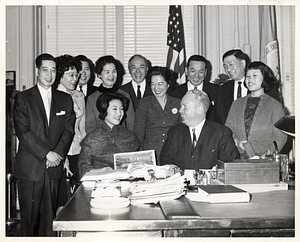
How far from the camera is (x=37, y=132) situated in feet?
11.0

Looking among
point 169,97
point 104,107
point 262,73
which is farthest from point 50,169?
point 262,73

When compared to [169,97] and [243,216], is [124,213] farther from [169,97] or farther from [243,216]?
[169,97]

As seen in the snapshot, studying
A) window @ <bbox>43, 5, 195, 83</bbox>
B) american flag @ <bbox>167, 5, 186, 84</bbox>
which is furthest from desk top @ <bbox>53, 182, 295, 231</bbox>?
window @ <bbox>43, 5, 195, 83</bbox>

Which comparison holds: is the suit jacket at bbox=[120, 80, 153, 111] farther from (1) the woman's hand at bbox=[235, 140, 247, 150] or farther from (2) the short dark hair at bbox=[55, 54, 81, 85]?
(1) the woman's hand at bbox=[235, 140, 247, 150]

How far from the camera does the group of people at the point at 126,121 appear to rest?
2.99 metres

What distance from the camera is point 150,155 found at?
271 centimetres

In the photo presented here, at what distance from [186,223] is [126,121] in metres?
2.32

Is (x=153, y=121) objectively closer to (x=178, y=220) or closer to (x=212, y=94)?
(x=212, y=94)

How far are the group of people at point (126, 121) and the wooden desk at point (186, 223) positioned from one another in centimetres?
115

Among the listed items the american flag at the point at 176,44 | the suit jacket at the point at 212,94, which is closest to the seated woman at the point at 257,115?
the suit jacket at the point at 212,94

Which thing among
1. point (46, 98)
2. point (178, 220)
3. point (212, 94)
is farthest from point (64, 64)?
point (178, 220)

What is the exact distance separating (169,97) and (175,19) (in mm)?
1569

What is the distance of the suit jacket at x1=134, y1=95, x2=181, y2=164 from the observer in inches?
144

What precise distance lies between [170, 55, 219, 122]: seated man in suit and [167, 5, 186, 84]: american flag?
799 mm
